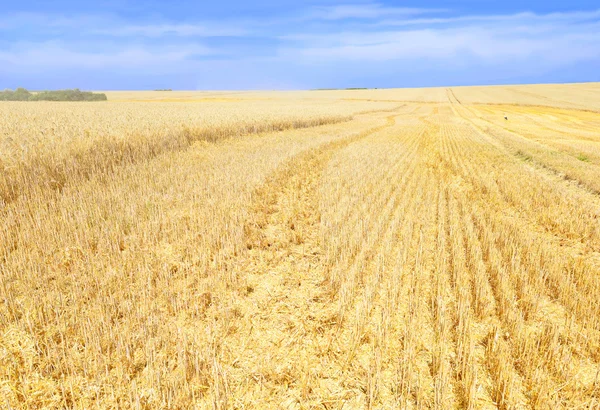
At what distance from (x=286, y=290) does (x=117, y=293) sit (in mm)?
1905

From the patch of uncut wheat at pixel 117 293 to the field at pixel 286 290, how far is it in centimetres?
2

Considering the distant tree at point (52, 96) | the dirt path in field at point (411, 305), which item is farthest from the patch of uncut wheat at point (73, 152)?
the distant tree at point (52, 96)

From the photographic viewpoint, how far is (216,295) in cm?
381

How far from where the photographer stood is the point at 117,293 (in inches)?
145

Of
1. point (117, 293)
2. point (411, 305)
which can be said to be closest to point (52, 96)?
point (117, 293)

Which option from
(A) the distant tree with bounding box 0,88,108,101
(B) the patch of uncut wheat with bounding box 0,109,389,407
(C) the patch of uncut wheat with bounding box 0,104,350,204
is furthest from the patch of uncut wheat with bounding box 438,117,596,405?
(A) the distant tree with bounding box 0,88,108,101

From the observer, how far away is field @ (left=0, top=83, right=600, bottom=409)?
101 inches

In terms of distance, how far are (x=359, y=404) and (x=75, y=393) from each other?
2120mm

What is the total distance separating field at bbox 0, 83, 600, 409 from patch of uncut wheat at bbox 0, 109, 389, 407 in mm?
24

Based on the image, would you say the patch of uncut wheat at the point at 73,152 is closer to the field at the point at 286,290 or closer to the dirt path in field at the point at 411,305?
the field at the point at 286,290

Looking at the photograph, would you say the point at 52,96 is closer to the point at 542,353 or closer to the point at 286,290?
the point at 286,290

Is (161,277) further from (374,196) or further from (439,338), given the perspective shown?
(374,196)

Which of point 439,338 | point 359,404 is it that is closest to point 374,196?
point 439,338

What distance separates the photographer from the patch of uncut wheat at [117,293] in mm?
2541
